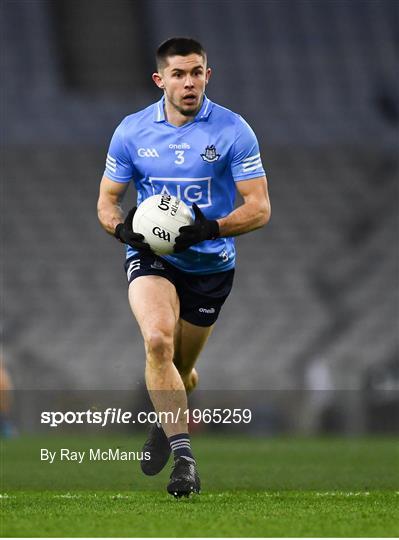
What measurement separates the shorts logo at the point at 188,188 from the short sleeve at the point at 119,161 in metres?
0.19

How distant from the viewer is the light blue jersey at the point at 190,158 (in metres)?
6.18

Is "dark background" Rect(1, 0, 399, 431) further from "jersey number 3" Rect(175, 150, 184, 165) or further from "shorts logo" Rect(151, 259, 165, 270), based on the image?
"jersey number 3" Rect(175, 150, 184, 165)

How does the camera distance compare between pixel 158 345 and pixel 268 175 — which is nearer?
pixel 158 345

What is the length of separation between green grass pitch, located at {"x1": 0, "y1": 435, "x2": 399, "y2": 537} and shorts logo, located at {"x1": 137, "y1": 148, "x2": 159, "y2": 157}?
1755mm

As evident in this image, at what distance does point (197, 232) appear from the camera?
587cm

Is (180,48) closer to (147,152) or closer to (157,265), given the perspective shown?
(147,152)

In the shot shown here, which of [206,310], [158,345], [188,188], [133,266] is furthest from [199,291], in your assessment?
[158,345]

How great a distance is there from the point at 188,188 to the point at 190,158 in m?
0.16

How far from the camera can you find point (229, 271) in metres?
6.71

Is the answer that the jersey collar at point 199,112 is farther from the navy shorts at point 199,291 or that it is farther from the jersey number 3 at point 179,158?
the navy shorts at point 199,291

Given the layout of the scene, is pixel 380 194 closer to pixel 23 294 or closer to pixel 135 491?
pixel 23 294

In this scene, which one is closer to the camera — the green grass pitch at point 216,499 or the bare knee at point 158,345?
the green grass pitch at point 216,499

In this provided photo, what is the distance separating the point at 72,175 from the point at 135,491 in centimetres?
1499
